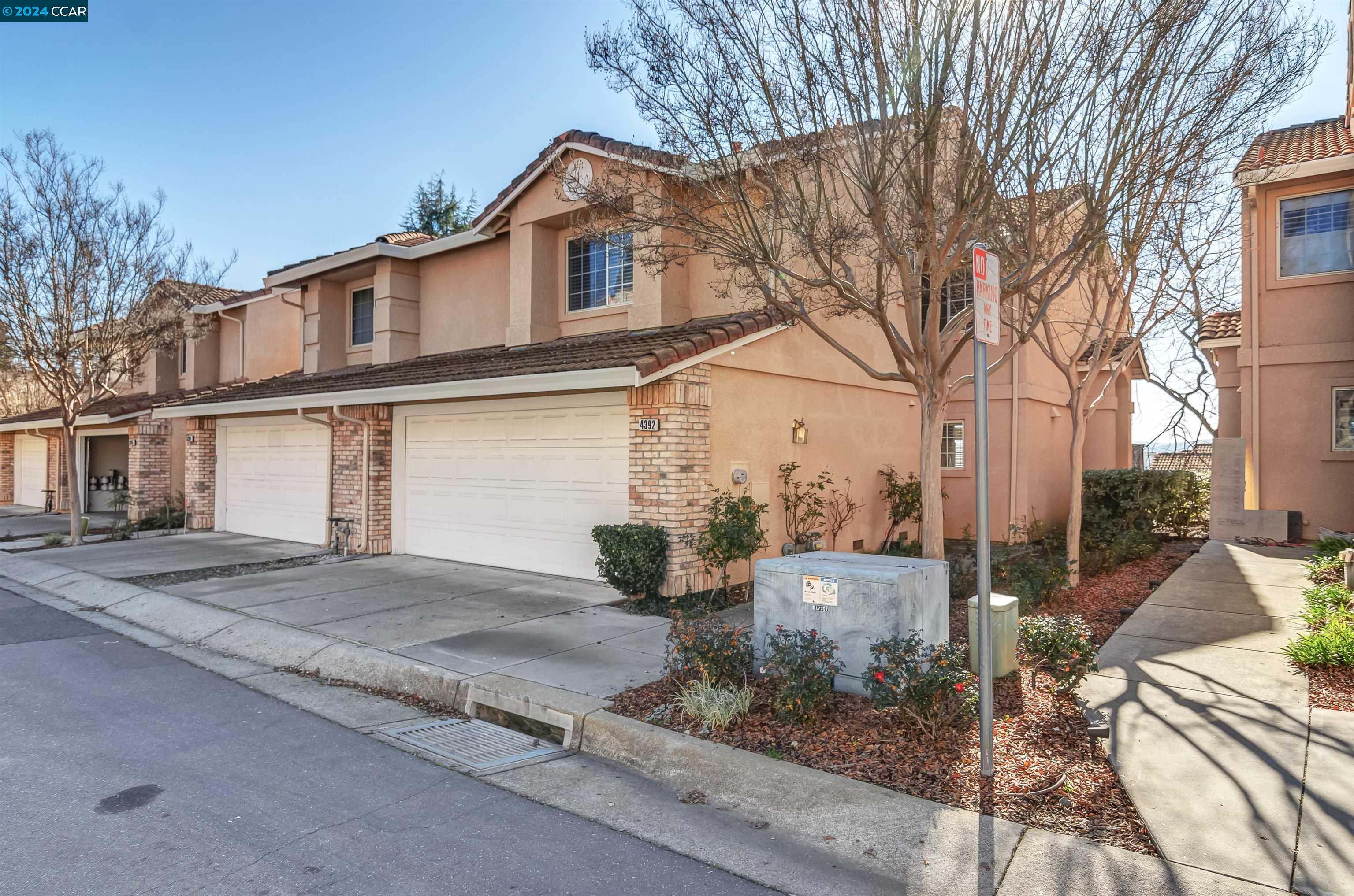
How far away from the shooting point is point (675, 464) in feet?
30.5

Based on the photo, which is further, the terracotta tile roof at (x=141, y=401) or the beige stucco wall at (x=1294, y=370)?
the terracotta tile roof at (x=141, y=401)

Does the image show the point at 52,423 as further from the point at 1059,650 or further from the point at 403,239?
the point at 1059,650

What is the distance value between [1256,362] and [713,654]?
1272 centimetres

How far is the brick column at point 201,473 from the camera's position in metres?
17.6

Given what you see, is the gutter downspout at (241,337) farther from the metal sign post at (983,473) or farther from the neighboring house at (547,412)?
the metal sign post at (983,473)

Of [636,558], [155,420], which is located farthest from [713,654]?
[155,420]

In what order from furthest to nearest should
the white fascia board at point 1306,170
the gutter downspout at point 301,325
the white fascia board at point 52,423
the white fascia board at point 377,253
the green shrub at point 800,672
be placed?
the white fascia board at point 52,423
the gutter downspout at point 301,325
the white fascia board at point 377,253
the white fascia board at point 1306,170
the green shrub at point 800,672

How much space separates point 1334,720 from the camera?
203 inches

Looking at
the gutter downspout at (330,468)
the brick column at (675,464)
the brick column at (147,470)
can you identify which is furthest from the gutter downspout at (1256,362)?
the brick column at (147,470)

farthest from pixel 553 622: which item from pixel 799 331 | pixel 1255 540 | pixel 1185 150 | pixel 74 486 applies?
pixel 74 486

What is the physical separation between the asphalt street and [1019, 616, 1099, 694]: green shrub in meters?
3.06

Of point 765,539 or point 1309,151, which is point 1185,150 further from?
point 1309,151

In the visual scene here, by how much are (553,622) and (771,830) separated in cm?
472

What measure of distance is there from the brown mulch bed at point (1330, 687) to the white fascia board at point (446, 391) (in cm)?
638
